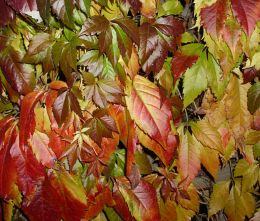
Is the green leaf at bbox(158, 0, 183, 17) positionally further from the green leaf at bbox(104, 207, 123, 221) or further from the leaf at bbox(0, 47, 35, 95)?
the green leaf at bbox(104, 207, 123, 221)

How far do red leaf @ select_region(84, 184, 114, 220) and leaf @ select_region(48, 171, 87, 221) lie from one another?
0.08 meters

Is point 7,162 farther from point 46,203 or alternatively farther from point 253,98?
point 253,98

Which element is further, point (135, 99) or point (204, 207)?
point (204, 207)

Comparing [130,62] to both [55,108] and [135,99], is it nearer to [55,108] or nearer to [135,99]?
[135,99]

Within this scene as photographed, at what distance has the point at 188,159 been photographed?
1026mm

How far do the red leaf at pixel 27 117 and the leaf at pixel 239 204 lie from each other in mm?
760

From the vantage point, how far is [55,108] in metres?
0.83

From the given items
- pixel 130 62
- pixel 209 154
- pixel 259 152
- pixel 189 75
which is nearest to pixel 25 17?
pixel 130 62

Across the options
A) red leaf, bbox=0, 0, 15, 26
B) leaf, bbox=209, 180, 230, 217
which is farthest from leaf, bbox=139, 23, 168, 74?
leaf, bbox=209, 180, 230, 217

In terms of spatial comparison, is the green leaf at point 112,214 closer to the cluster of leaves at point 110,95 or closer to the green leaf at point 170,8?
the cluster of leaves at point 110,95

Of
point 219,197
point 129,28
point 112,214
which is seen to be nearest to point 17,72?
point 129,28

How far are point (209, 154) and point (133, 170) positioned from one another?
0.24 m

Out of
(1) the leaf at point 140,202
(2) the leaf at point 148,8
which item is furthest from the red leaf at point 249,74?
(1) the leaf at point 140,202

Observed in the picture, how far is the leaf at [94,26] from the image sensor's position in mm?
778
